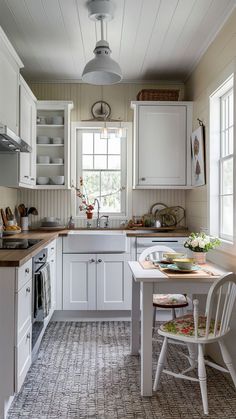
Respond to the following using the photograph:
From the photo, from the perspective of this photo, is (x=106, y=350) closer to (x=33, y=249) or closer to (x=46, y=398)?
(x=46, y=398)

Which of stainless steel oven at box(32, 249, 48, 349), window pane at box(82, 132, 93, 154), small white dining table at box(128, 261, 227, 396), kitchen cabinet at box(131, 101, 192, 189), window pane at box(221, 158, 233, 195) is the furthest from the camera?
window pane at box(82, 132, 93, 154)

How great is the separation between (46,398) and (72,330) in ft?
4.29

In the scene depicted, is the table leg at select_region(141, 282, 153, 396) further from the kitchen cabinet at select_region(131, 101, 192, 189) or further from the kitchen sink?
the kitchen cabinet at select_region(131, 101, 192, 189)

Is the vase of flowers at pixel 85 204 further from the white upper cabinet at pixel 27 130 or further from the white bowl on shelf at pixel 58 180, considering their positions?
the white upper cabinet at pixel 27 130

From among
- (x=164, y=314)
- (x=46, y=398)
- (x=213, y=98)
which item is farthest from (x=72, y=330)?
(x=213, y=98)

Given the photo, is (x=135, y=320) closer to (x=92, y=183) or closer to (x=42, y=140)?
(x=92, y=183)

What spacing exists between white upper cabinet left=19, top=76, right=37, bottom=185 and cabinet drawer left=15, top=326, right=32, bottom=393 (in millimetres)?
1567

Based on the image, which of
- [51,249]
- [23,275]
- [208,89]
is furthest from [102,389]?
[208,89]

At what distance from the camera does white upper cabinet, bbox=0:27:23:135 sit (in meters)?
2.89

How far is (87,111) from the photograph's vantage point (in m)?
4.50

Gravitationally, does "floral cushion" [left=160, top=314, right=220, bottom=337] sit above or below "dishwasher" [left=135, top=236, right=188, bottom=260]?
below

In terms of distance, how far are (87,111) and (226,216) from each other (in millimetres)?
2224

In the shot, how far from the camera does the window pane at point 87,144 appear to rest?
4539mm

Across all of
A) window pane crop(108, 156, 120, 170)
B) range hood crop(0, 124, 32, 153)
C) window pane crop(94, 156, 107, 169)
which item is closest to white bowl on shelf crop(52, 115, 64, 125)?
window pane crop(94, 156, 107, 169)
